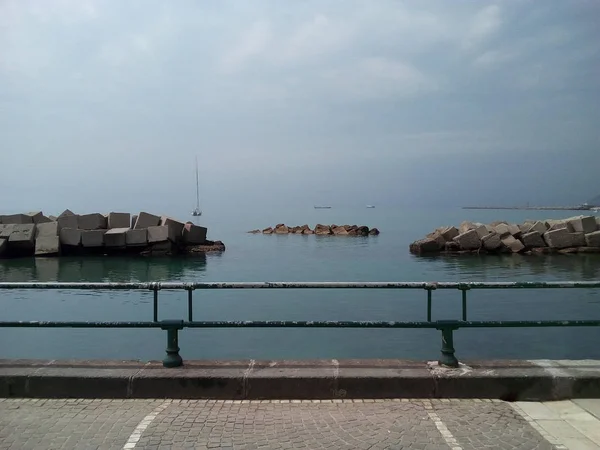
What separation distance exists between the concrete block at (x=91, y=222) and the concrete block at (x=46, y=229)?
4.76ft

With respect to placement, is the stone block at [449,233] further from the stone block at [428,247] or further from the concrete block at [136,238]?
the concrete block at [136,238]

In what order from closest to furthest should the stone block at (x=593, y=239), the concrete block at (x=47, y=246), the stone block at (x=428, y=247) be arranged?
the concrete block at (x=47, y=246)
the stone block at (x=593, y=239)
the stone block at (x=428, y=247)

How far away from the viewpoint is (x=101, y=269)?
2773cm

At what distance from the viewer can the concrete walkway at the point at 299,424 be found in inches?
169

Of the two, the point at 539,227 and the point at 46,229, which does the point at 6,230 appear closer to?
the point at 46,229

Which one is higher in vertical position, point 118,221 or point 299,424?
point 118,221

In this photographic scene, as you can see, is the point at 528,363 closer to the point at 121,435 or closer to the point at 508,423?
the point at 508,423

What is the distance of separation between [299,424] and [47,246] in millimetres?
31157

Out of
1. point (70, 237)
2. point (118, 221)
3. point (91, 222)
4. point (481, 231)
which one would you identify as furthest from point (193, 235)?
point (481, 231)

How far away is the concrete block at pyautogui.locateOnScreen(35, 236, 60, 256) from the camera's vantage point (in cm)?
3201

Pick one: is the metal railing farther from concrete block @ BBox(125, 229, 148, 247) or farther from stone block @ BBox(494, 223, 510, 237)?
stone block @ BBox(494, 223, 510, 237)

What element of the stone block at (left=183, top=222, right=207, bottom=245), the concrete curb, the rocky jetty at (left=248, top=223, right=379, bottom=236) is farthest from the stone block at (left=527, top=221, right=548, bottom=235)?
the concrete curb

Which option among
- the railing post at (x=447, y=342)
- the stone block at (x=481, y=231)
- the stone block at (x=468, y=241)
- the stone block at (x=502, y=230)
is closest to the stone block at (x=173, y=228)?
the stone block at (x=468, y=241)

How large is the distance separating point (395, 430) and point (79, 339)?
9305 millimetres
